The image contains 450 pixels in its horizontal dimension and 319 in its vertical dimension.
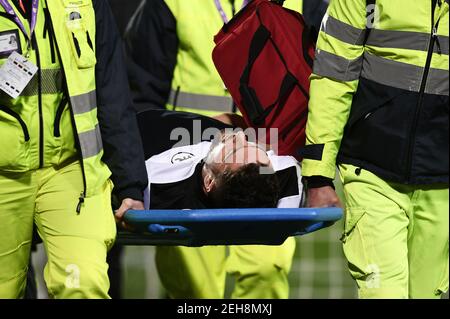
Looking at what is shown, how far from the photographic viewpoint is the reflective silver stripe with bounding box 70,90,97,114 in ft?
16.8

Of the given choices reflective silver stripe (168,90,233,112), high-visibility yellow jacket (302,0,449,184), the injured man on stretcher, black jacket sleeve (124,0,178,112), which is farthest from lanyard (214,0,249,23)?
high-visibility yellow jacket (302,0,449,184)

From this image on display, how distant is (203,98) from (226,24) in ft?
2.19

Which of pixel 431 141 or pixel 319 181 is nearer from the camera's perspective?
pixel 431 141

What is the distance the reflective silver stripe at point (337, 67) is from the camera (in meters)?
5.32

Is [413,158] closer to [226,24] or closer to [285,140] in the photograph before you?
[285,140]

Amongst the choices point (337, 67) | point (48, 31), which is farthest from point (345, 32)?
point (48, 31)

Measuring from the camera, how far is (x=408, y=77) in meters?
5.24

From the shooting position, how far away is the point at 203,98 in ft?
21.0

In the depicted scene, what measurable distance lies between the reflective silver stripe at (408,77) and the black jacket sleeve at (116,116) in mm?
1129

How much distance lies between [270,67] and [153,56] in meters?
1.00

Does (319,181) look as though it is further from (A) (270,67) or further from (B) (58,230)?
(B) (58,230)

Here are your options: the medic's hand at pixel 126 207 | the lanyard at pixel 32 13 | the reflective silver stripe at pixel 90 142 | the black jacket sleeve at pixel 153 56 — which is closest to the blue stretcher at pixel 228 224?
the medic's hand at pixel 126 207

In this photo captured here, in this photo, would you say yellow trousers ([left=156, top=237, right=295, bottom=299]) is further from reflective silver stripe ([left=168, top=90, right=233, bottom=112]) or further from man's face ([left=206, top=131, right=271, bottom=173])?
man's face ([left=206, top=131, right=271, bottom=173])
